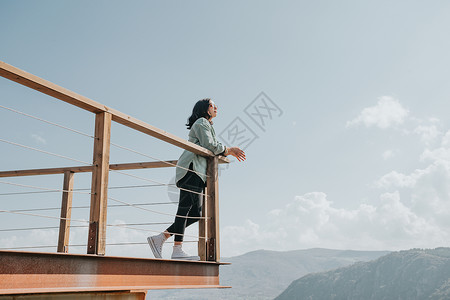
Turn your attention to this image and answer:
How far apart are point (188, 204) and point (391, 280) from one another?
143 m

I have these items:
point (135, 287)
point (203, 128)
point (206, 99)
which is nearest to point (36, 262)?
point (135, 287)

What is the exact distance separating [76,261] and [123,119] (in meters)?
0.97

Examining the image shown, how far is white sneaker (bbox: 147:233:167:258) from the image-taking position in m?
3.42

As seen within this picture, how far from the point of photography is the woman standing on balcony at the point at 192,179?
3457 mm

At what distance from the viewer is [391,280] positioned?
131625 millimetres

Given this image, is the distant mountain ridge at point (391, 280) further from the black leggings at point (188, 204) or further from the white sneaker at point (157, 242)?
the white sneaker at point (157, 242)

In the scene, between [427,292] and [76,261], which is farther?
[427,292]

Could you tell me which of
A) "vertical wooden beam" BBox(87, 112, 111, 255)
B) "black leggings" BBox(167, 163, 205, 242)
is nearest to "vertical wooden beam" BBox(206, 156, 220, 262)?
"black leggings" BBox(167, 163, 205, 242)

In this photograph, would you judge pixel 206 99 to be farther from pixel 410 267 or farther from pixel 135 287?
pixel 410 267

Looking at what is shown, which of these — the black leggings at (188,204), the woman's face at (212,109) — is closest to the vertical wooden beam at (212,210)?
the black leggings at (188,204)

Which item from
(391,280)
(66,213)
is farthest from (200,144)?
(391,280)

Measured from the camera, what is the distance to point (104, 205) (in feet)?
8.32

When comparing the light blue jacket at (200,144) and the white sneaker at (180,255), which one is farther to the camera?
the light blue jacket at (200,144)

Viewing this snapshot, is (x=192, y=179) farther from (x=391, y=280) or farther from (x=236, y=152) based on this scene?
(x=391, y=280)
